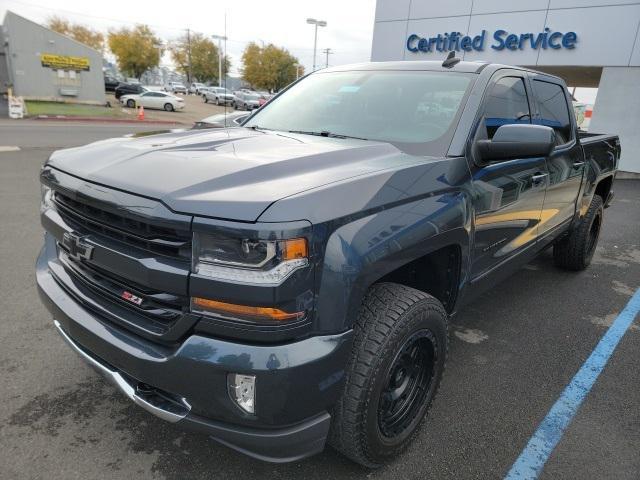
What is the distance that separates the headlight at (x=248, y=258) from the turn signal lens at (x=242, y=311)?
0.09 meters

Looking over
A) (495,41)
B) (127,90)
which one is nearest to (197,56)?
(127,90)

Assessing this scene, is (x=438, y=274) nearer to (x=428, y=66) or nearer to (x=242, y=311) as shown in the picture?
(x=242, y=311)

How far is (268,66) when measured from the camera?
66.4 m

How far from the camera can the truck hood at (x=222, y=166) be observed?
1.65m

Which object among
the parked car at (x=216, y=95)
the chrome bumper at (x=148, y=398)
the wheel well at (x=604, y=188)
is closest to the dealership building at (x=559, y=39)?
the wheel well at (x=604, y=188)

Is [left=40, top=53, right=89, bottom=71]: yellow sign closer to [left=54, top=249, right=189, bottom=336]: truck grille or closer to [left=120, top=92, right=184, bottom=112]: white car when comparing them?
[left=120, top=92, right=184, bottom=112]: white car

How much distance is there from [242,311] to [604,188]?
5.00 meters

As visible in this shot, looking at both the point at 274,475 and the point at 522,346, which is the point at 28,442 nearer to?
the point at 274,475

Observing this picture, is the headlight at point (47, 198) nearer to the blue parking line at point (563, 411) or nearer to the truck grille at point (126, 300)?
the truck grille at point (126, 300)

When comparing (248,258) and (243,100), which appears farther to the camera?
(243,100)

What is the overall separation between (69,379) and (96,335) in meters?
1.09

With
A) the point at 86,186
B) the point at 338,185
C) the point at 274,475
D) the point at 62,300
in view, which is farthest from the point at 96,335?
the point at 338,185

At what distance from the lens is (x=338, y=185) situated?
1792 mm

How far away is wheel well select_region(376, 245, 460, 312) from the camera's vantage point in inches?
95.7
